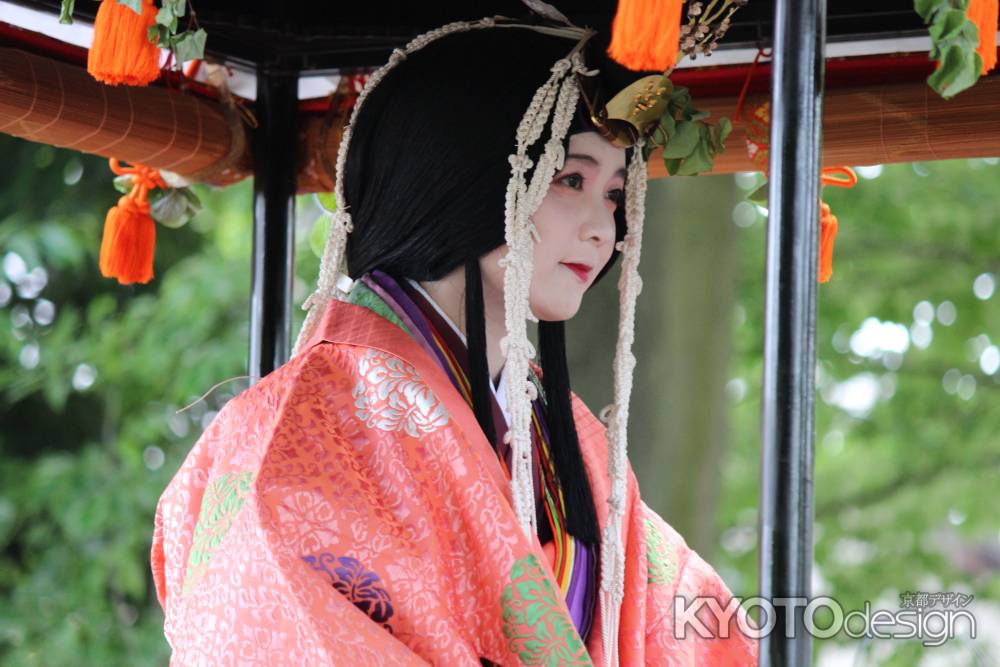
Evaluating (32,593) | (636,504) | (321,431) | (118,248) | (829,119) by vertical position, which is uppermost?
(829,119)

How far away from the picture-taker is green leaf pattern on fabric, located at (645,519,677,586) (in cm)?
208

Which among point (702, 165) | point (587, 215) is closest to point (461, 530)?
point (587, 215)

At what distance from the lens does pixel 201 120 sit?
7.37 ft

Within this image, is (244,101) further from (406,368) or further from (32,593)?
(32,593)

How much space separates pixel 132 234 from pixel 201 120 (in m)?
0.27

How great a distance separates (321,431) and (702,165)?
684mm

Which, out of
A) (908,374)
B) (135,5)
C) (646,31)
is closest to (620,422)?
(646,31)

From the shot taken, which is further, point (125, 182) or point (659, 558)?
point (125, 182)

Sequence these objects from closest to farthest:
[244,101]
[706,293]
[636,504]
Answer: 1. [636,504]
2. [244,101]
3. [706,293]

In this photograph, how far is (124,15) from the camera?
165cm

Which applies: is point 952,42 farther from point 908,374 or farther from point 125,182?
point 908,374

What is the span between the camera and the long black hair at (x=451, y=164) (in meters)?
1.85

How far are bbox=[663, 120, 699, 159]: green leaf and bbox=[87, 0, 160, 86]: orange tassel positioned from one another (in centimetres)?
74

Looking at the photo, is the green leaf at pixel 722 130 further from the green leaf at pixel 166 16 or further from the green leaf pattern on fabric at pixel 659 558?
the green leaf at pixel 166 16
